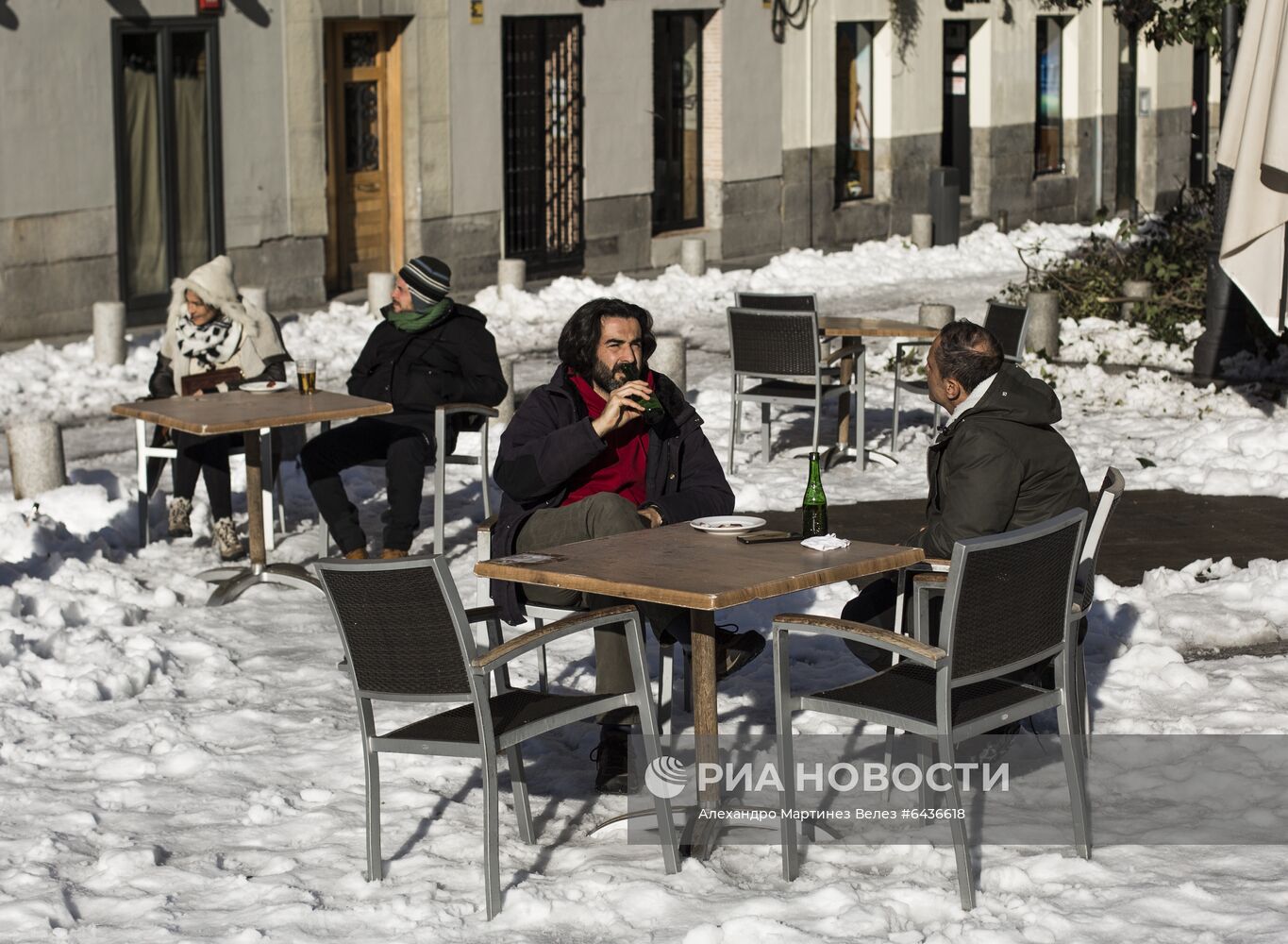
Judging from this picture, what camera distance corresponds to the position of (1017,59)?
27.9 m

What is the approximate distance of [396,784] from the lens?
626 cm

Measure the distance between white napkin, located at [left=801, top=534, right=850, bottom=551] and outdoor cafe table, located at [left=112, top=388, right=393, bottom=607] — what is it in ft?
10.2

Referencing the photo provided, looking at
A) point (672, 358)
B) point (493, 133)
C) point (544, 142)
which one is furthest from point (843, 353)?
point (544, 142)

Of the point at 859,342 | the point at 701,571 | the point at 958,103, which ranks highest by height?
the point at 958,103

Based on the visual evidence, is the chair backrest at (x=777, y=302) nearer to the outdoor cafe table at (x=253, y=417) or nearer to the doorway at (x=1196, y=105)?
the outdoor cafe table at (x=253, y=417)

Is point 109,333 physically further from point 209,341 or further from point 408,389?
point 408,389

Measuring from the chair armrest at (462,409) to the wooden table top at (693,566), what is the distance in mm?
3178

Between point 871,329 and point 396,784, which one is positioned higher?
point 871,329

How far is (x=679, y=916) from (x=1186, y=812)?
162cm

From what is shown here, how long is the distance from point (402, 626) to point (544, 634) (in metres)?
0.36

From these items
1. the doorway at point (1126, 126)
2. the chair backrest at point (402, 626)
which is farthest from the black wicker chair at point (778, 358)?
the doorway at point (1126, 126)

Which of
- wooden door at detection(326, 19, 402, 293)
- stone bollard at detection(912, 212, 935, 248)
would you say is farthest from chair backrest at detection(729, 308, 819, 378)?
stone bollard at detection(912, 212, 935, 248)

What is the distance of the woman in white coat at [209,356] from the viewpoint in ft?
31.0

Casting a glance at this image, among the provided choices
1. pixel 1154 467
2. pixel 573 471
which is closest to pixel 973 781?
pixel 573 471
